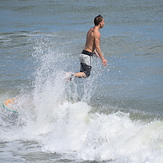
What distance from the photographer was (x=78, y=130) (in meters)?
8.44

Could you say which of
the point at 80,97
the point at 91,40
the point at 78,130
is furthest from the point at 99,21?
the point at 80,97

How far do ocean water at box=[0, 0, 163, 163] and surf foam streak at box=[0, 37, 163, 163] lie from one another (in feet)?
0.06

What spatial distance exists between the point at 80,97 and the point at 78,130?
2997 mm

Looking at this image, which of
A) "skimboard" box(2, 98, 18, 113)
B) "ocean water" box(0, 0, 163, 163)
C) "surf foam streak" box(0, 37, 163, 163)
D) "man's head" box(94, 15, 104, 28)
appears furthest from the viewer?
"skimboard" box(2, 98, 18, 113)

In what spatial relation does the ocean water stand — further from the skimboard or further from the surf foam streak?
the skimboard

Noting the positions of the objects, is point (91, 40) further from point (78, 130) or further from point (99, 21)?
point (78, 130)

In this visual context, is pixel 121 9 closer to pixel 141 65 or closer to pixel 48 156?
pixel 141 65

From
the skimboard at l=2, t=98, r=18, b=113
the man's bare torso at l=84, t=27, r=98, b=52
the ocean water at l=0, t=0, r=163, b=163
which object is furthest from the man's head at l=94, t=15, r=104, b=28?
the skimboard at l=2, t=98, r=18, b=113

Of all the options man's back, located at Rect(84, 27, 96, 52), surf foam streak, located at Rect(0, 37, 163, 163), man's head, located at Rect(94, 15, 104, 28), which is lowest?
surf foam streak, located at Rect(0, 37, 163, 163)

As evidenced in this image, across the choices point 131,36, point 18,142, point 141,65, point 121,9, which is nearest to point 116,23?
point 131,36

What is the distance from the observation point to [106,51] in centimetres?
1764

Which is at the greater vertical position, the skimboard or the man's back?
the man's back

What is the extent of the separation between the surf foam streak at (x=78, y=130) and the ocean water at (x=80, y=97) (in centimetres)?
2

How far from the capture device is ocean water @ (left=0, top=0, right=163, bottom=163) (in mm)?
7547
